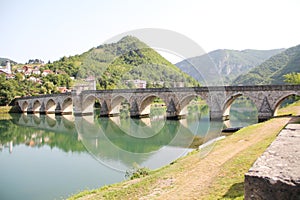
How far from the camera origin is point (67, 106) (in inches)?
1668

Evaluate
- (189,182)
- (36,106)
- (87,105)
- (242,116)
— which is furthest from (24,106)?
(189,182)

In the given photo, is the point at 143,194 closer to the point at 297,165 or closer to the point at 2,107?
the point at 297,165

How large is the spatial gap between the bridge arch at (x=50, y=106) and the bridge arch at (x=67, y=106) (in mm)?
3288

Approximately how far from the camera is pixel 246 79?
94625 mm

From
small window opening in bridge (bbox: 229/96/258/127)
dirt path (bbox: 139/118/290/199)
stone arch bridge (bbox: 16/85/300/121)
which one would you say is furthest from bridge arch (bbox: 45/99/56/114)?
dirt path (bbox: 139/118/290/199)

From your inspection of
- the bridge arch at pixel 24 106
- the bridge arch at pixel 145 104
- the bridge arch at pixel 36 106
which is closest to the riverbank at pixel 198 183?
the bridge arch at pixel 145 104

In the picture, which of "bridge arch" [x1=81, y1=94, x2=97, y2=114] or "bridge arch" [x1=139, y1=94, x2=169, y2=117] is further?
"bridge arch" [x1=81, y1=94, x2=97, y2=114]

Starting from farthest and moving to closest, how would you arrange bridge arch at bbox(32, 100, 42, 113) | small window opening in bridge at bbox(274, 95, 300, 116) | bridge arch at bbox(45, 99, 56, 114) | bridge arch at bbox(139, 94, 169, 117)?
bridge arch at bbox(32, 100, 42, 113), bridge arch at bbox(45, 99, 56, 114), bridge arch at bbox(139, 94, 169, 117), small window opening in bridge at bbox(274, 95, 300, 116)

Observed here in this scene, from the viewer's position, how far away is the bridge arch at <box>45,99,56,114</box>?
4441 centimetres

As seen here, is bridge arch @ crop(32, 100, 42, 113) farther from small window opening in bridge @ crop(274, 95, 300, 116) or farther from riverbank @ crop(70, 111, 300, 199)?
riverbank @ crop(70, 111, 300, 199)

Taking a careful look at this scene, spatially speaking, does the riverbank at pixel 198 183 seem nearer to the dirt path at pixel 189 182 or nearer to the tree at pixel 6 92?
the dirt path at pixel 189 182

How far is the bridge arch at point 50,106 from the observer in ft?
146

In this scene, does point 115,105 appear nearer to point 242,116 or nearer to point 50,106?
point 50,106

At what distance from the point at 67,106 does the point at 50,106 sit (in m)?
4.66
